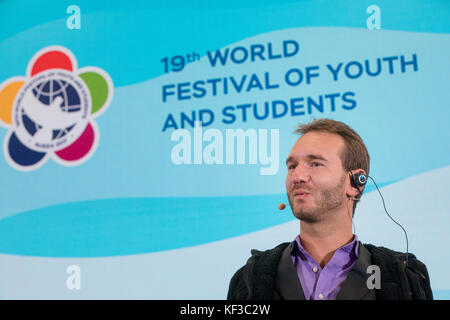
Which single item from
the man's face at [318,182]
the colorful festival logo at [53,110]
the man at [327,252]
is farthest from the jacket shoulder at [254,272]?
the colorful festival logo at [53,110]

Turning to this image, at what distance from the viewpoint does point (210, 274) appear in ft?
8.51

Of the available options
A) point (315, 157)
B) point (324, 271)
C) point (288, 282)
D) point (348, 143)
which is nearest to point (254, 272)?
point (288, 282)

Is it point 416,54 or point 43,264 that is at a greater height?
point 416,54

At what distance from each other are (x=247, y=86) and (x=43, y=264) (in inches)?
48.3

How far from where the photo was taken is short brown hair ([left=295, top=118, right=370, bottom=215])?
2.21m

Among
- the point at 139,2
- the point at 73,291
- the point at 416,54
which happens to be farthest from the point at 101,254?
the point at 416,54

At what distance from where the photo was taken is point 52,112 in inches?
110

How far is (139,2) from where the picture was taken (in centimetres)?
281

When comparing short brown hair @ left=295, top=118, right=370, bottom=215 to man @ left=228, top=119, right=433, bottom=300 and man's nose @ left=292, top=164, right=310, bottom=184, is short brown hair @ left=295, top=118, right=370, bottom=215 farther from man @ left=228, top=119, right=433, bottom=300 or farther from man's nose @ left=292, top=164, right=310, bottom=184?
man's nose @ left=292, top=164, right=310, bottom=184

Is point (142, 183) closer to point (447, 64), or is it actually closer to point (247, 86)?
point (247, 86)
